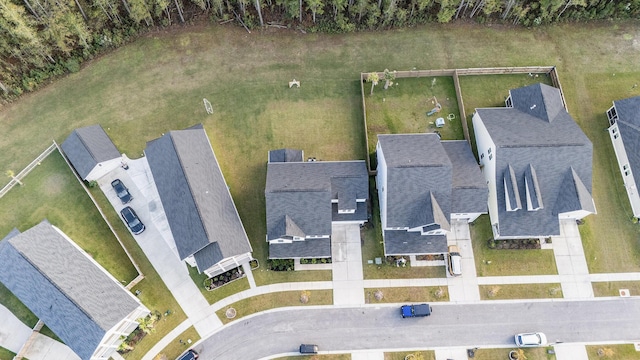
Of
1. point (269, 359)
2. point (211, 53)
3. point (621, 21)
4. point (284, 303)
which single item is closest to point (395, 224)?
point (284, 303)

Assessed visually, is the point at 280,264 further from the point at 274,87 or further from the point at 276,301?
the point at 274,87

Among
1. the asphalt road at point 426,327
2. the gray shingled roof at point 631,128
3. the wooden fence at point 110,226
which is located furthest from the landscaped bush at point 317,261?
the gray shingled roof at point 631,128

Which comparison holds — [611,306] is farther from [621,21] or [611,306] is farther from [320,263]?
[621,21]

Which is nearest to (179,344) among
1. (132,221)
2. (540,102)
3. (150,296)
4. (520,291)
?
(150,296)

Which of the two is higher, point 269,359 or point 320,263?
point 320,263

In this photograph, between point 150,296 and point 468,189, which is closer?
point 468,189

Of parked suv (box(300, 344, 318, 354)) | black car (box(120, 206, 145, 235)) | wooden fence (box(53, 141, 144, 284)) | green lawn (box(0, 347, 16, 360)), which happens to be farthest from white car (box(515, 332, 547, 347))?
green lawn (box(0, 347, 16, 360))
